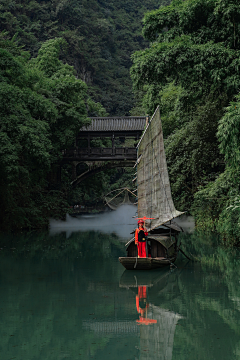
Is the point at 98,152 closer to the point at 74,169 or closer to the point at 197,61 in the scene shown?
the point at 74,169

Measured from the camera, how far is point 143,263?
965 centimetres

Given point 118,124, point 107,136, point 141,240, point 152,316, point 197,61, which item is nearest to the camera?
point 152,316

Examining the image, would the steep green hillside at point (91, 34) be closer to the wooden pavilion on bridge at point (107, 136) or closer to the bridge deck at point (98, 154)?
the wooden pavilion on bridge at point (107, 136)

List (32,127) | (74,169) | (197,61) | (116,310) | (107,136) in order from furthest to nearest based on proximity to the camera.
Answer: (74,169) → (107,136) → (32,127) → (197,61) → (116,310)

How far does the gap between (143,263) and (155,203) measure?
2.32 meters

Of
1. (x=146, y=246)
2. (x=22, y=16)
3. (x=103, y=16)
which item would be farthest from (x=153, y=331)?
(x=103, y=16)

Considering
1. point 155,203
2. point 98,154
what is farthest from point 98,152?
point 155,203

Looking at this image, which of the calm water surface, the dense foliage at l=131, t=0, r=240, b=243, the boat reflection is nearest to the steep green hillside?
the dense foliage at l=131, t=0, r=240, b=243

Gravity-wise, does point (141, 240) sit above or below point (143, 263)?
above

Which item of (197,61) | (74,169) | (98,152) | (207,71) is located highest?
(98,152)

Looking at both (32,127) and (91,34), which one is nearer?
(32,127)

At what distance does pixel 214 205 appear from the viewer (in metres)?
16.2

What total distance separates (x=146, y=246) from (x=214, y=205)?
7001mm

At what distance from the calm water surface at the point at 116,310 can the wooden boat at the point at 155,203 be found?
33cm
